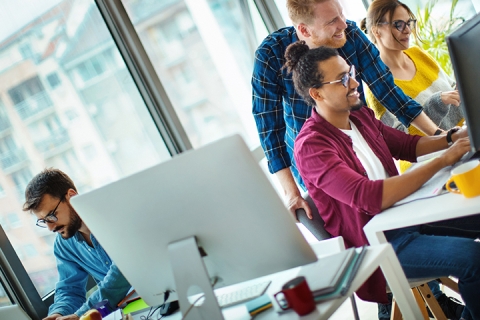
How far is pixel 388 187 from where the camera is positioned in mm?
1896

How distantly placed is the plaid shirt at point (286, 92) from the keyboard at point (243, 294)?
1125mm

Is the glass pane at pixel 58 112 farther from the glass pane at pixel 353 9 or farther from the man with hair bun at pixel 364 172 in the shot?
the glass pane at pixel 353 9

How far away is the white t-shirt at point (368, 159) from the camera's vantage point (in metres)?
2.23

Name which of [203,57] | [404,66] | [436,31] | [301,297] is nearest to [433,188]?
[301,297]

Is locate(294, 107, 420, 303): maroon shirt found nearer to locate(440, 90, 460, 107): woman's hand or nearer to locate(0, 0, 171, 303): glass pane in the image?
locate(440, 90, 460, 107): woman's hand

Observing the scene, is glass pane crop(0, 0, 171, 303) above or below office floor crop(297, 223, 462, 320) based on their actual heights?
above

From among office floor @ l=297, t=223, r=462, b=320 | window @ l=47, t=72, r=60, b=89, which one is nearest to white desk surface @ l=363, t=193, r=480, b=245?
office floor @ l=297, t=223, r=462, b=320

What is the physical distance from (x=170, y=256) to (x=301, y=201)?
Result: 0.86 metres

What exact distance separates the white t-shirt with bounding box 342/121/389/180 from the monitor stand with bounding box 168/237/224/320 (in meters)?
0.96

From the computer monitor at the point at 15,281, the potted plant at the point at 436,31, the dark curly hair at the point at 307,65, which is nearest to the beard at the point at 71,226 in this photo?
the computer monitor at the point at 15,281

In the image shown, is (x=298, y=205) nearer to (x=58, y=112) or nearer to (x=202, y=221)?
(x=202, y=221)

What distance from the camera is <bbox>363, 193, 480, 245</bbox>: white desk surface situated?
156 centimetres

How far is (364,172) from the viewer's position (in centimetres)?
216

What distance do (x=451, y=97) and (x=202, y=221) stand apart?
1.87 m
